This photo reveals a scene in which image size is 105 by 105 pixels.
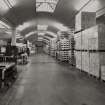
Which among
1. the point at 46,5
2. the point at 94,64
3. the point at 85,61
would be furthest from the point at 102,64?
the point at 46,5

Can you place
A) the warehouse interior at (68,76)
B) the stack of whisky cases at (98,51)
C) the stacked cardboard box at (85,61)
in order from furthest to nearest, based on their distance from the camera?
the stacked cardboard box at (85,61), the stack of whisky cases at (98,51), the warehouse interior at (68,76)

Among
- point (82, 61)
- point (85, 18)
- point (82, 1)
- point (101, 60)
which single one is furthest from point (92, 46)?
point (82, 1)

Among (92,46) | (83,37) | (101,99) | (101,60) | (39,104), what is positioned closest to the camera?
(39,104)

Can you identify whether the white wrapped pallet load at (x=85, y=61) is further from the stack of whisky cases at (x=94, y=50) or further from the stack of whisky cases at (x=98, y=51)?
the stack of whisky cases at (x=98, y=51)

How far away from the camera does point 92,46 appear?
617cm

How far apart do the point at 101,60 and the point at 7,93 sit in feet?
12.5

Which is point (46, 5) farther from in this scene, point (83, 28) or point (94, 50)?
point (94, 50)

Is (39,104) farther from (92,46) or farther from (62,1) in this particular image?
(62,1)

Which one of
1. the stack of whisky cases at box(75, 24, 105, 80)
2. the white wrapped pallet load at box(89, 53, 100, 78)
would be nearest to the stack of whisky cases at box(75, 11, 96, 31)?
the stack of whisky cases at box(75, 24, 105, 80)

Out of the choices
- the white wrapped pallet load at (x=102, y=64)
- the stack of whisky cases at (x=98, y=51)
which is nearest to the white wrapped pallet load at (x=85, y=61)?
the stack of whisky cases at (x=98, y=51)

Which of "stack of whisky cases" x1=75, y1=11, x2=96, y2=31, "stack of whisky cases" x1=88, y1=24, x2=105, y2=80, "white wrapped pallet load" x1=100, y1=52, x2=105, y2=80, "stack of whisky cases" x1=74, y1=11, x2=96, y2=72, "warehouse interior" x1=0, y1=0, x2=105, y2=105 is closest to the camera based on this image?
"warehouse interior" x1=0, y1=0, x2=105, y2=105

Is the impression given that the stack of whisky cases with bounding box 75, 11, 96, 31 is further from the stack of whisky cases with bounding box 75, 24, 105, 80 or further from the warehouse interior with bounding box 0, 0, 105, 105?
the stack of whisky cases with bounding box 75, 24, 105, 80

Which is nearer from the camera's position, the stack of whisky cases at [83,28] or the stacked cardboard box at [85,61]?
the stacked cardboard box at [85,61]

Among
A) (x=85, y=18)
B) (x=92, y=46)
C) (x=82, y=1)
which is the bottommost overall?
(x=92, y=46)
